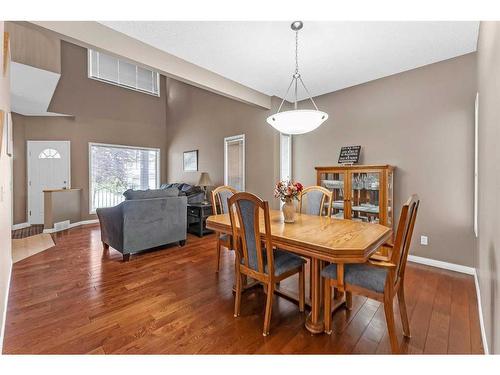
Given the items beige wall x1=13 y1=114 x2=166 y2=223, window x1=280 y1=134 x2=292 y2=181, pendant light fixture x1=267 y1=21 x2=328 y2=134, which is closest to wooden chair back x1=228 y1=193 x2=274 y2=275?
pendant light fixture x1=267 y1=21 x2=328 y2=134

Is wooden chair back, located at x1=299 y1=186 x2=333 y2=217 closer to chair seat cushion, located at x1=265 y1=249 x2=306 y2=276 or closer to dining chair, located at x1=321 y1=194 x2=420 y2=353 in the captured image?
chair seat cushion, located at x1=265 y1=249 x2=306 y2=276

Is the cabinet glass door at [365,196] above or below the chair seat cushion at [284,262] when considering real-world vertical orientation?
above

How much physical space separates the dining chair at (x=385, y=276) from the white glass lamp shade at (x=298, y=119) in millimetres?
1090

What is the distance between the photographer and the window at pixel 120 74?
5.80 meters

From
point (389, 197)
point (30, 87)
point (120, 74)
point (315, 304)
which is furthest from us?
point (120, 74)

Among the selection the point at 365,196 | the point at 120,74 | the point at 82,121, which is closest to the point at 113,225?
the point at 365,196

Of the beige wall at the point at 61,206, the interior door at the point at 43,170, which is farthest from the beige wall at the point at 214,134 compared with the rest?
the interior door at the point at 43,170

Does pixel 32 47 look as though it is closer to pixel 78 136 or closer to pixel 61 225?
pixel 78 136

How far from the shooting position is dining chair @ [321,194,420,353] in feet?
4.98

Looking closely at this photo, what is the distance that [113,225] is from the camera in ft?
11.3

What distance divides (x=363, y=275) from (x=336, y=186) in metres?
2.18

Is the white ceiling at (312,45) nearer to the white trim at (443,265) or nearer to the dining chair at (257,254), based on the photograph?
the dining chair at (257,254)

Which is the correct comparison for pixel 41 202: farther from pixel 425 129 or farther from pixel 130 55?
pixel 425 129

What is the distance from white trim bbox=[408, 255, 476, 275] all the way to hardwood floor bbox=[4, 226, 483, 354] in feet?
0.41
